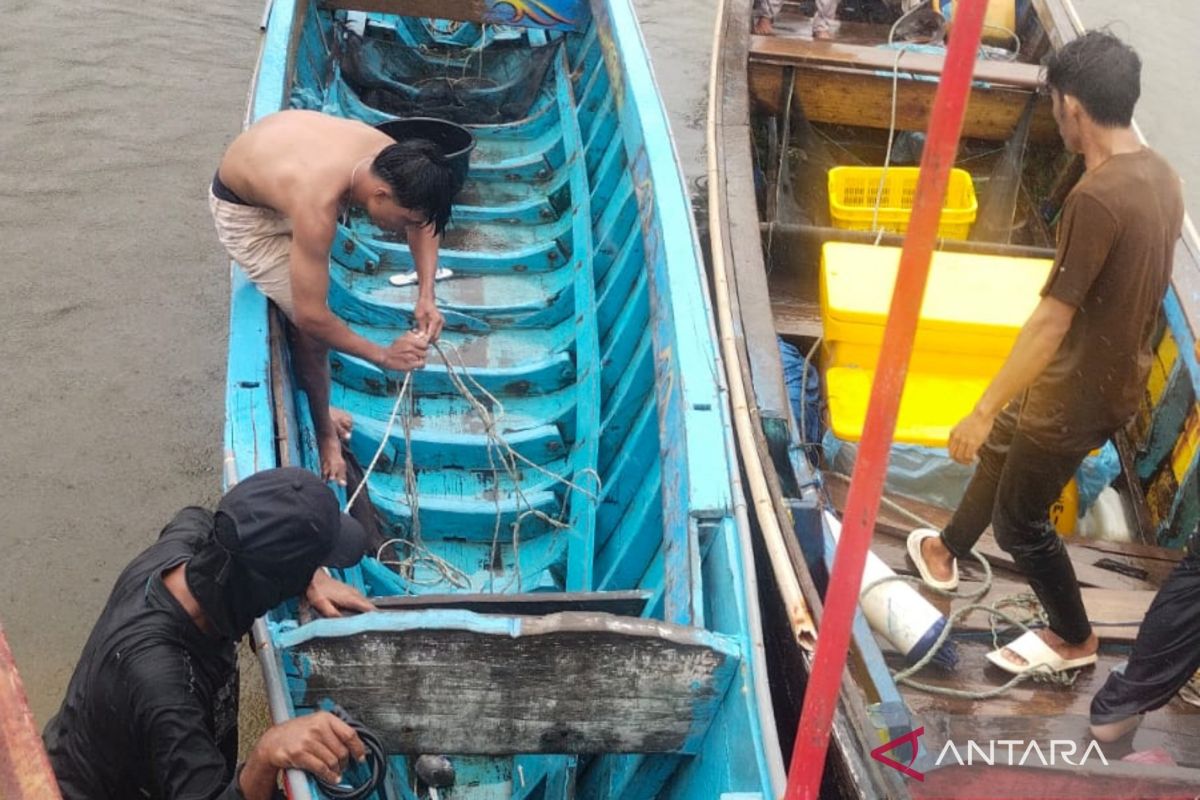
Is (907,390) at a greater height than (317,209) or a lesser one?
lesser

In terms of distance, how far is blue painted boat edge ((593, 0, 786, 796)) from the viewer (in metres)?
2.36

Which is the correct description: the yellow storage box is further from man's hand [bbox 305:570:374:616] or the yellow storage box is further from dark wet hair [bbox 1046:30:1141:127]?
man's hand [bbox 305:570:374:616]

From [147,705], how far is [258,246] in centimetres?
185

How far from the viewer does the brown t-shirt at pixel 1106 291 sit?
8.07ft

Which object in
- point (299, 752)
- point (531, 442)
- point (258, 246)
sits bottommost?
point (531, 442)

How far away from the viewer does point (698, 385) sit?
3.26 metres

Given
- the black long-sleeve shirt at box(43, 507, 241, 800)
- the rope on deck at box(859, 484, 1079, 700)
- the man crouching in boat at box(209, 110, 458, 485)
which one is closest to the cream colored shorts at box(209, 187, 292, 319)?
the man crouching in boat at box(209, 110, 458, 485)

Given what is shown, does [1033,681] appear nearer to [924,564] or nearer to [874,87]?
[924,564]

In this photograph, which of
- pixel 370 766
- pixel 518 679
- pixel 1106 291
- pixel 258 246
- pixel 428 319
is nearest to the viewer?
pixel 370 766

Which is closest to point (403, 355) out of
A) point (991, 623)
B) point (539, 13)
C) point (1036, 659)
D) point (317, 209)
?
point (317, 209)

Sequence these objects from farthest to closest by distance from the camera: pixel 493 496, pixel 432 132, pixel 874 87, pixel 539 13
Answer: pixel 539 13 → pixel 874 87 → pixel 432 132 → pixel 493 496

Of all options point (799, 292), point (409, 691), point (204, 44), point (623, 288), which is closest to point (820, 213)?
point (799, 292)

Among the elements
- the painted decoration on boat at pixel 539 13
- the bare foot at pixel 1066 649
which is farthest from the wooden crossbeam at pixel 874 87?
the bare foot at pixel 1066 649

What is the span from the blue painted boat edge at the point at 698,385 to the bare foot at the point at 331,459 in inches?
43.6
